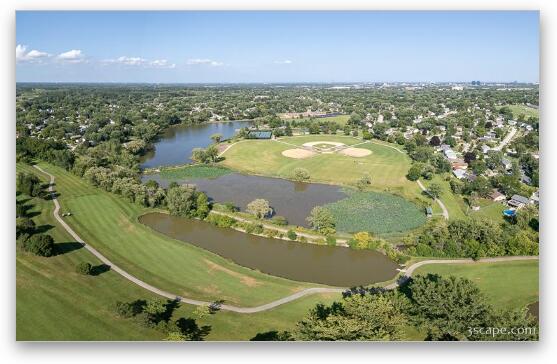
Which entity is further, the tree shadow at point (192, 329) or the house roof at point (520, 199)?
the house roof at point (520, 199)

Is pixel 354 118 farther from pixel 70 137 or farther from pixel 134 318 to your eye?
pixel 134 318

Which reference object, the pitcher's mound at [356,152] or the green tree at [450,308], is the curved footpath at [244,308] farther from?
the pitcher's mound at [356,152]

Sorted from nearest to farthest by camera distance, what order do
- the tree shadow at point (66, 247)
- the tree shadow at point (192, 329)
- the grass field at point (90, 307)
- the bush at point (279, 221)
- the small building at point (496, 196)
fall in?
the grass field at point (90, 307)
the tree shadow at point (192, 329)
the tree shadow at point (66, 247)
the bush at point (279, 221)
the small building at point (496, 196)

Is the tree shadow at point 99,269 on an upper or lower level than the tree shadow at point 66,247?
lower

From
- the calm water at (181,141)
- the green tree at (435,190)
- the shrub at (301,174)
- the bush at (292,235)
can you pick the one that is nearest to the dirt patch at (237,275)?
the bush at (292,235)

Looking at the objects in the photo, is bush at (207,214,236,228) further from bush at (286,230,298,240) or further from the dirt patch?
the dirt patch

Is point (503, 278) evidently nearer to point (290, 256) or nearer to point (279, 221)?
point (290, 256)

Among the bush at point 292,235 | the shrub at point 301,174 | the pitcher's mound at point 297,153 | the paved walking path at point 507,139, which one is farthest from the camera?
the pitcher's mound at point 297,153
